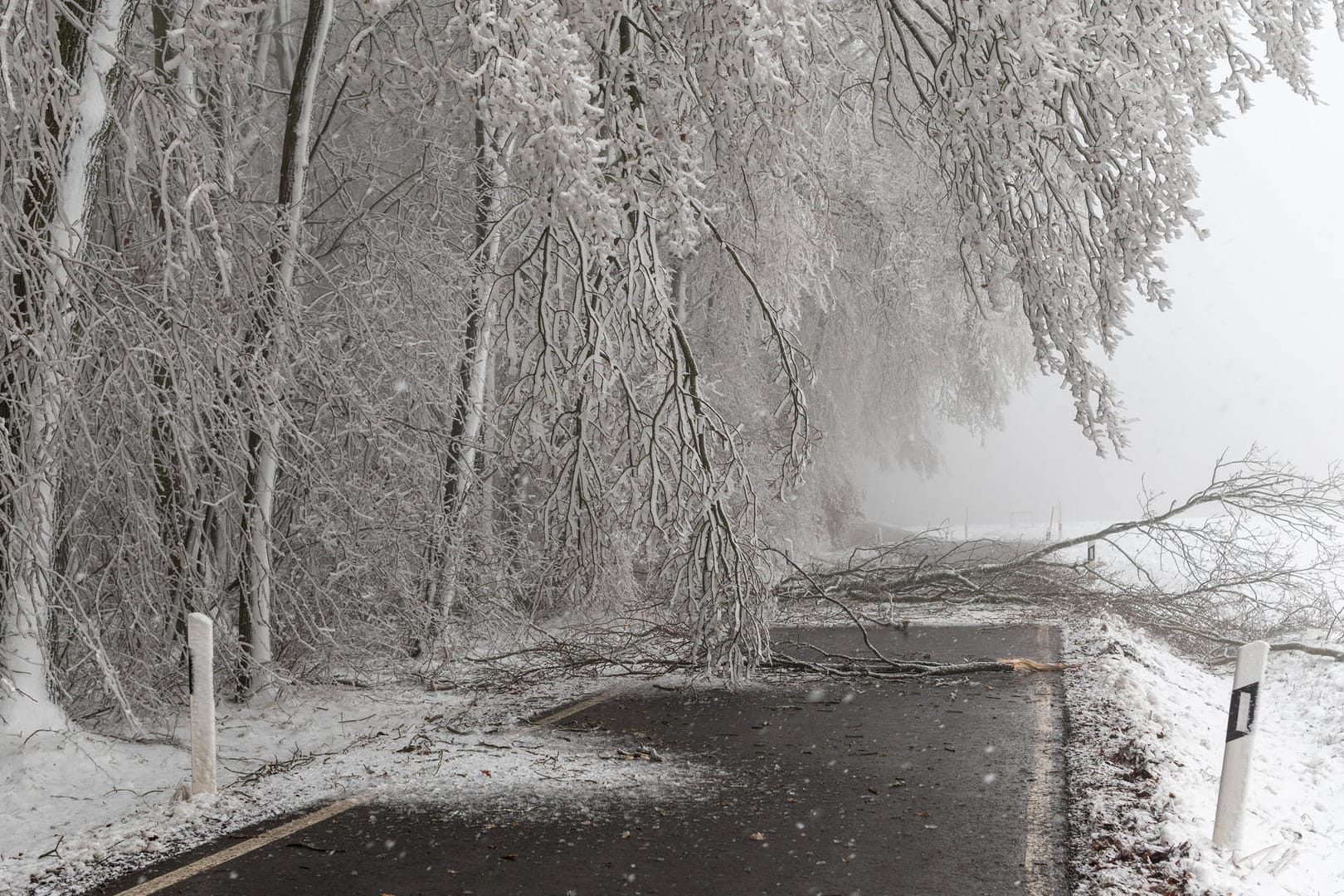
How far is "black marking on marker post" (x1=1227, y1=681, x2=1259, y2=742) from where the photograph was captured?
4938 millimetres

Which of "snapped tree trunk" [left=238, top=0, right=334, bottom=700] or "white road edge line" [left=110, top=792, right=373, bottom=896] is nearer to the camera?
"white road edge line" [left=110, top=792, right=373, bottom=896]

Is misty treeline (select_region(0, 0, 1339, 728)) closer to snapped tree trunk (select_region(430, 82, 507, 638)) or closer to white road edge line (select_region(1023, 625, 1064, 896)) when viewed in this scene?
snapped tree trunk (select_region(430, 82, 507, 638))

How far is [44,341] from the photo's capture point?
526 centimetres

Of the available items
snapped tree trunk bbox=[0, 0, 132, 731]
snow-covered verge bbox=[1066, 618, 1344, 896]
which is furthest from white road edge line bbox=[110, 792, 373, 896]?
snow-covered verge bbox=[1066, 618, 1344, 896]

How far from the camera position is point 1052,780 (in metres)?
5.88

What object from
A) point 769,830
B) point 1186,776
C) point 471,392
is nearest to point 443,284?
point 471,392

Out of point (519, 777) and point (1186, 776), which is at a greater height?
point (1186, 776)

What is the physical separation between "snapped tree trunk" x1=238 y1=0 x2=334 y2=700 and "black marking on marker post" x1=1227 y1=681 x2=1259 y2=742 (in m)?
5.38

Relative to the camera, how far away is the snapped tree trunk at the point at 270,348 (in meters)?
7.24

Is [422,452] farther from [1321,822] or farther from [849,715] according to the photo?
[1321,822]

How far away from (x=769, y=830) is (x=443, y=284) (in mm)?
6053

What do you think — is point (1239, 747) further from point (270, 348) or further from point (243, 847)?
point (270, 348)

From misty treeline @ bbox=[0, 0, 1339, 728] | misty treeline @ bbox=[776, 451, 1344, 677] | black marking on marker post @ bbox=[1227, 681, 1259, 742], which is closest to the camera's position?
black marking on marker post @ bbox=[1227, 681, 1259, 742]

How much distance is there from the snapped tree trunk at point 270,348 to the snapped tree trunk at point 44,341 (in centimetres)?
118
